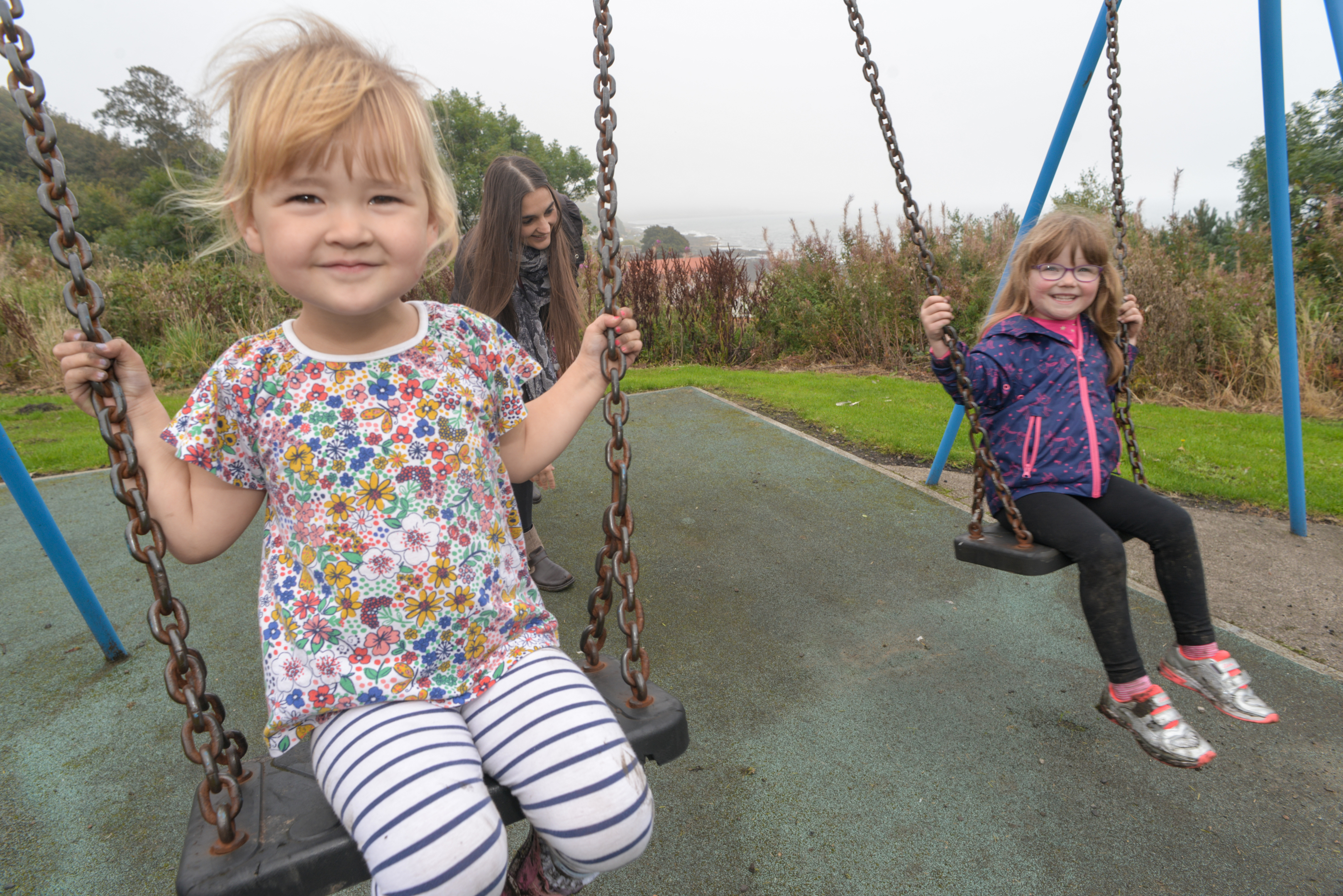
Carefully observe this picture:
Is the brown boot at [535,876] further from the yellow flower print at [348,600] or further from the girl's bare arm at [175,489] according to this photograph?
the girl's bare arm at [175,489]

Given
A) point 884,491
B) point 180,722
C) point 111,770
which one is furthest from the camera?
point 884,491

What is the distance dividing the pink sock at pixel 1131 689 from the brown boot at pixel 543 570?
1.74 m

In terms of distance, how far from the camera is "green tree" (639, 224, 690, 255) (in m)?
8.53

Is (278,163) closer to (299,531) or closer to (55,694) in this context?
(299,531)

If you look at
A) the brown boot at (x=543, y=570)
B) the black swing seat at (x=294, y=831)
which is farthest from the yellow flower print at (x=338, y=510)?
the brown boot at (x=543, y=570)

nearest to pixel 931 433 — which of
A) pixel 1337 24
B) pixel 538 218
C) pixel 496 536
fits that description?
pixel 1337 24

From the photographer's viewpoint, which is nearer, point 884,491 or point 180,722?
point 180,722

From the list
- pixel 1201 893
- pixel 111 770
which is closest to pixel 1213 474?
pixel 1201 893

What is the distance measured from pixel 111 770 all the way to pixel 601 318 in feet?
5.64

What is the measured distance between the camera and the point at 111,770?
6.24ft

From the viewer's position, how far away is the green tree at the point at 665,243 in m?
8.53

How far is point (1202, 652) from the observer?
181cm

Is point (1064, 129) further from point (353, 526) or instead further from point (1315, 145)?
point (1315, 145)

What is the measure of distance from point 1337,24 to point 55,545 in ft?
12.6
